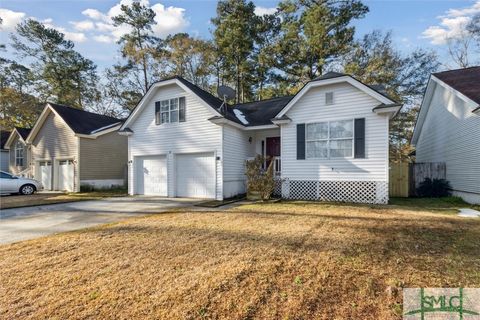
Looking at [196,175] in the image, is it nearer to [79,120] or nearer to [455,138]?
[79,120]

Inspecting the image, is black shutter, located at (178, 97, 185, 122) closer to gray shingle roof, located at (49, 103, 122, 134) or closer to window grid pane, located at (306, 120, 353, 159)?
window grid pane, located at (306, 120, 353, 159)

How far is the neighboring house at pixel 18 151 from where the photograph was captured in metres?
19.6

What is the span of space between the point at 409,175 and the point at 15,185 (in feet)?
73.2

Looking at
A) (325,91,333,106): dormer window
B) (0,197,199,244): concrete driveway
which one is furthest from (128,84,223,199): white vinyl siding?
(325,91,333,106): dormer window

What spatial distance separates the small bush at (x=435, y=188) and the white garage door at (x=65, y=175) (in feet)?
68.5

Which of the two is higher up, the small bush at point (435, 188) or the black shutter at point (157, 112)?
the black shutter at point (157, 112)

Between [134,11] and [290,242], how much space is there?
29922 mm

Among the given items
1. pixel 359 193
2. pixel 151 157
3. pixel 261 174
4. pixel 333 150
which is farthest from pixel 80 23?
pixel 359 193

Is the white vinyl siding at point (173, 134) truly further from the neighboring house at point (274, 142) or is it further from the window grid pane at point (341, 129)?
Answer: the window grid pane at point (341, 129)

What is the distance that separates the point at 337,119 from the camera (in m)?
10.5

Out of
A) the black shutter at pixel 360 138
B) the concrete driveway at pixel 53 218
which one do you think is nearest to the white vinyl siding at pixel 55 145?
the concrete driveway at pixel 53 218

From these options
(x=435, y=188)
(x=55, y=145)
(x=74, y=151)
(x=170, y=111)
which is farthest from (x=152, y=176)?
(x=435, y=188)

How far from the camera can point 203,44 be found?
2473 cm

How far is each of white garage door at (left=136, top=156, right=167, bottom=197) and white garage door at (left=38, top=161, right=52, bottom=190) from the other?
28.9 ft
